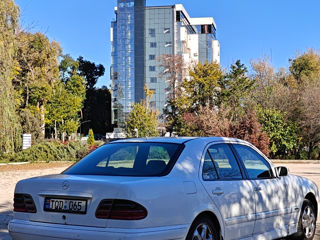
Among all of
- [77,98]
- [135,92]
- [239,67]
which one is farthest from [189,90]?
[135,92]

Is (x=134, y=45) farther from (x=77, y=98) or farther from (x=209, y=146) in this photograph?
(x=209, y=146)

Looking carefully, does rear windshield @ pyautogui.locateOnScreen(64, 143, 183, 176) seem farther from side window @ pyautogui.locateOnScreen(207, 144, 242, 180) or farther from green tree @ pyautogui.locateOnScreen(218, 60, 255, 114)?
green tree @ pyautogui.locateOnScreen(218, 60, 255, 114)

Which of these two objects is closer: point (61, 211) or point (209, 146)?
point (61, 211)

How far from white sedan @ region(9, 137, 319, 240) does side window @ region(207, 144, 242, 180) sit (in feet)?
0.04

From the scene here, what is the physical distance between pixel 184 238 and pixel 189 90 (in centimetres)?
5595

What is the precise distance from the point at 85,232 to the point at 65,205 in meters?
0.38

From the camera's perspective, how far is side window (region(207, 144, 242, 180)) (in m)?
6.07

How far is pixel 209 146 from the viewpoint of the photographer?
6129 millimetres

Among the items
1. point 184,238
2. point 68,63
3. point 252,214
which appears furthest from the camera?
point 68,63

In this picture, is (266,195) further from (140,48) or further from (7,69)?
(140,48)

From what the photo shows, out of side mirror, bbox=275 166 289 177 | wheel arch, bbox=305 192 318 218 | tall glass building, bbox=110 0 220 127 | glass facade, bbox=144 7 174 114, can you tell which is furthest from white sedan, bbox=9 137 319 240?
glass facade, bbox=144 7 174 114

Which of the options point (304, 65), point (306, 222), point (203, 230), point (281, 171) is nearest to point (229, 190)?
point (203, 230)

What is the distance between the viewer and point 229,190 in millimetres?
5922

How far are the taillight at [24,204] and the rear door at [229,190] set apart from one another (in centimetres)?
181
